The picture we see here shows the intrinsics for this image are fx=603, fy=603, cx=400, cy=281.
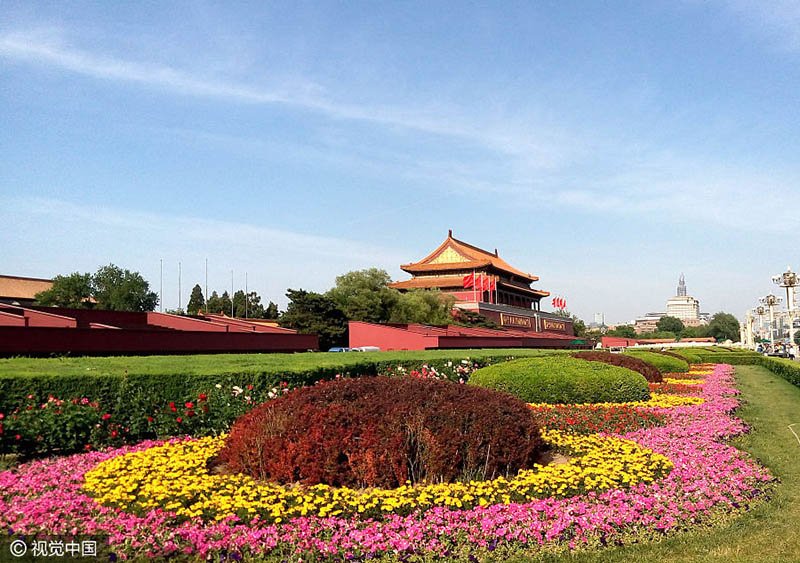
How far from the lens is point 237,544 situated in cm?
372

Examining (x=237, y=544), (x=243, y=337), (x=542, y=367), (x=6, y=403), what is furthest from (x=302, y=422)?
(x=243, y=337)

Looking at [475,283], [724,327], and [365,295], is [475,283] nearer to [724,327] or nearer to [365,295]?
[365,295]

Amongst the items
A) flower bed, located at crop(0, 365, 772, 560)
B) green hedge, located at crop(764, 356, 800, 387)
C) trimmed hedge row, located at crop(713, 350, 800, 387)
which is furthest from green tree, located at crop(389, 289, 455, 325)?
flower bed, located at crop(0, 365, 772, 560)

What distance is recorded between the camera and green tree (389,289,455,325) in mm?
32938

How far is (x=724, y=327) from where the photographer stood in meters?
117

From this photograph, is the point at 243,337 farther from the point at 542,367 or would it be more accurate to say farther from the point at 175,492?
the point at 175,492

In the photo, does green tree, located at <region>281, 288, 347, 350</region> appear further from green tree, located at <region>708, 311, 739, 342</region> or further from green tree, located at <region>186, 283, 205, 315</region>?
green tree, located at <region>708, 311, 739, 342</region>

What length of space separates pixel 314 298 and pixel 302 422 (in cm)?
2363

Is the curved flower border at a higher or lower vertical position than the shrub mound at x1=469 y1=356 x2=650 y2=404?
lower

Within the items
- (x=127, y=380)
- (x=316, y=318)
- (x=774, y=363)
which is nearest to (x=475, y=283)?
(x=316, y=318)

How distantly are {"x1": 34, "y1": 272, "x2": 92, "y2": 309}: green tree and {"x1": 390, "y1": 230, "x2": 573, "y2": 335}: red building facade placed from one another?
2192cm

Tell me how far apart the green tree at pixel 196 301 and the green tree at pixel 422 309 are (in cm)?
2669

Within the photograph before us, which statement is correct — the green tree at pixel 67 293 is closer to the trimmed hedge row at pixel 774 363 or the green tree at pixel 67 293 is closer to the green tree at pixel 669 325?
the trimmed hedge row at pixel 774 363

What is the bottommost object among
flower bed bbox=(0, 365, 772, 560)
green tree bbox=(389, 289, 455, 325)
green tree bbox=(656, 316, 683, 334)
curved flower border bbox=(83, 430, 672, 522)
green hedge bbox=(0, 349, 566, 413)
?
flower bed bbox=(0, 365, 772, 560)
